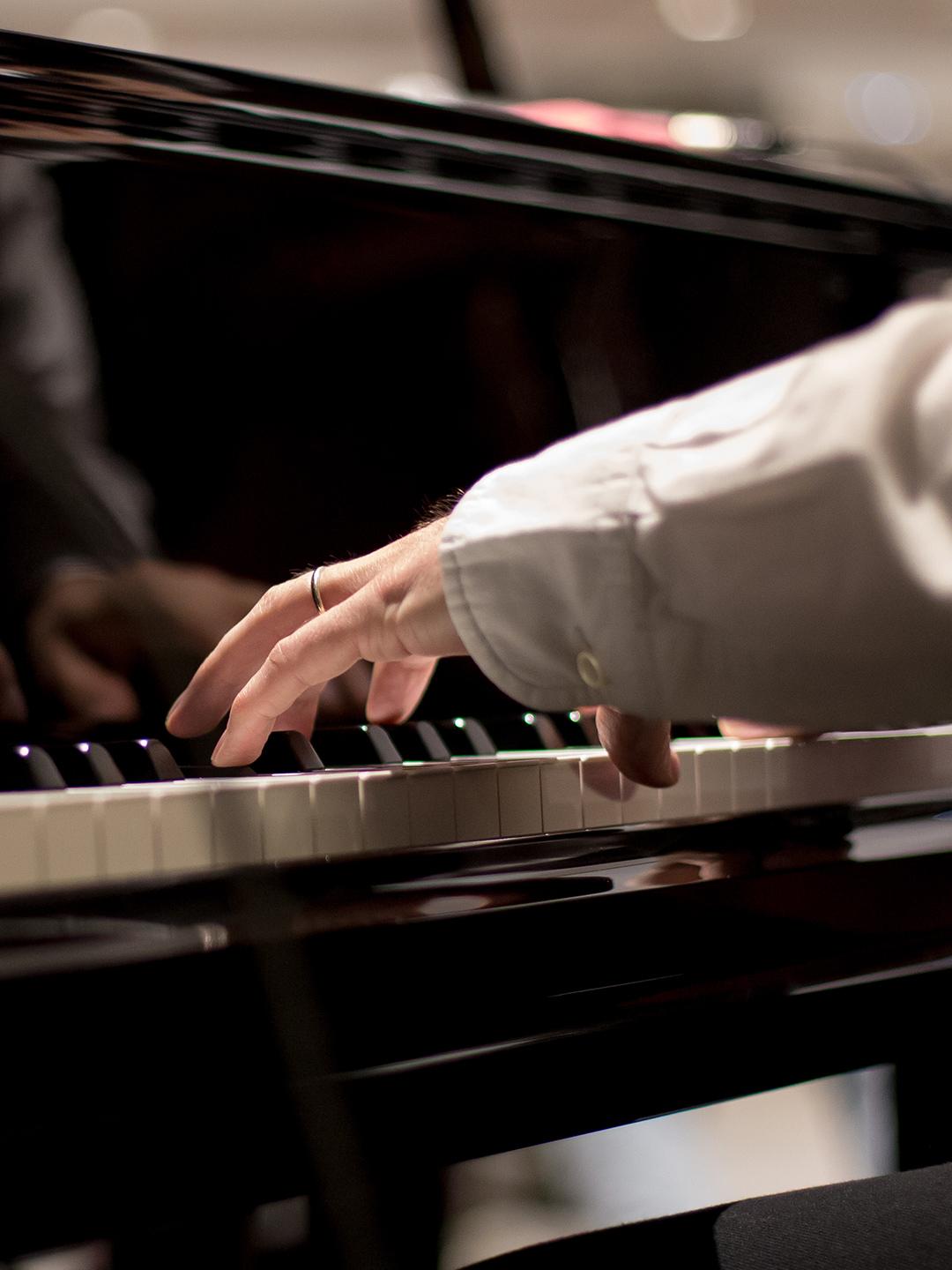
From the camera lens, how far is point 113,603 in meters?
0.79

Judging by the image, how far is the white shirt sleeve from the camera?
506mm

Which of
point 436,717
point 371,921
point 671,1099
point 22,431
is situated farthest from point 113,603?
point 671,1099

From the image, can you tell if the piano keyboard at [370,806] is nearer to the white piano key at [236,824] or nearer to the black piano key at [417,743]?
the white piano key at [236,824]

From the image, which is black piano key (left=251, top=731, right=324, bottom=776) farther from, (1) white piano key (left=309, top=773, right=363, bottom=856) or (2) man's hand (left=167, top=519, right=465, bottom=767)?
(1) white piano key (left=309, top=773, right=363, bottom=856)

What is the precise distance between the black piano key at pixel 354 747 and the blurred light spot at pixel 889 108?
213 inches

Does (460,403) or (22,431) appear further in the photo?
(460,403)

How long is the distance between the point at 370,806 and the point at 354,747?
20 cm

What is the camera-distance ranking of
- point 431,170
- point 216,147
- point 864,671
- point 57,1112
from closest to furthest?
point 57,1112 < point 864,671 < point 216,147 < point 431,170

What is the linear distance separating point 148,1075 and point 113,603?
409mm

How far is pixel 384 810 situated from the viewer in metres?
0.62

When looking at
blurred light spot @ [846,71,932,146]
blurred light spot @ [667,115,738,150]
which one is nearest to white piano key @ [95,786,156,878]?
blurred light spot @ [667,115,738,150]

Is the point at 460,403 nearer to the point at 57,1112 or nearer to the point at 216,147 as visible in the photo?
the point at 216,147

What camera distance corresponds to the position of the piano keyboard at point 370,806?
53cm

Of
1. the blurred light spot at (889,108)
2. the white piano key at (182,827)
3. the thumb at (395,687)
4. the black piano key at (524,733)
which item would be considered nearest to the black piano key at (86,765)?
the white piano key at (182,827)
